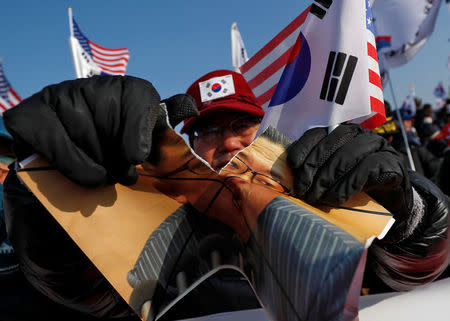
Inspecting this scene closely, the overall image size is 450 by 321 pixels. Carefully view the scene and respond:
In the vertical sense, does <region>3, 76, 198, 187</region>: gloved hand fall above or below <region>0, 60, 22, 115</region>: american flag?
above

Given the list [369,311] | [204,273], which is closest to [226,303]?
[204,273]

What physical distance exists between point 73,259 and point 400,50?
5.95 m

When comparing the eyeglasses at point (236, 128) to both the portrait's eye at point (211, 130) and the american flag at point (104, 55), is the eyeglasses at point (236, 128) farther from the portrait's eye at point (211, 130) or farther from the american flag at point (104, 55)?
the american flag at point (104, 55)

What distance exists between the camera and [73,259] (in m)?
1.05

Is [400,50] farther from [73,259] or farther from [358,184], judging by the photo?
[73,259]

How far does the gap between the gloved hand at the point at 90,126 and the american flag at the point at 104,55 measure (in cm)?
530

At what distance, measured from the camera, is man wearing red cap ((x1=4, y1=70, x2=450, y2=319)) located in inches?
34.6

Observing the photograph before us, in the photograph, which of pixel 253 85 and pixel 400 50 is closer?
pixel 253 85

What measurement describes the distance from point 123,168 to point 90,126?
147 millimetres

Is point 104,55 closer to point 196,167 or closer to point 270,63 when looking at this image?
point 270,63

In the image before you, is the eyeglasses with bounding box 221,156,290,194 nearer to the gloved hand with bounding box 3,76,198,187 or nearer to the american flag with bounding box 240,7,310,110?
the gloved hand with bounding box 3,76,198,187

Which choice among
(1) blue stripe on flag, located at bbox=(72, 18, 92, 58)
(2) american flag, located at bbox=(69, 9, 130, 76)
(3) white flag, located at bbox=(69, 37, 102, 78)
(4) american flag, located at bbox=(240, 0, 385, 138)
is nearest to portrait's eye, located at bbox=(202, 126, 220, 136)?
(4) american flag, located at bbox=(240, 0, 385, 138)

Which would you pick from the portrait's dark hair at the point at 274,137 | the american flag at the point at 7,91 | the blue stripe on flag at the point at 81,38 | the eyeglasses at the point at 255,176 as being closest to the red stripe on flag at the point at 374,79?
the portrait's dark hair at the point at 274,137

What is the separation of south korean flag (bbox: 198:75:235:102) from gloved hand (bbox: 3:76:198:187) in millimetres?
1219
